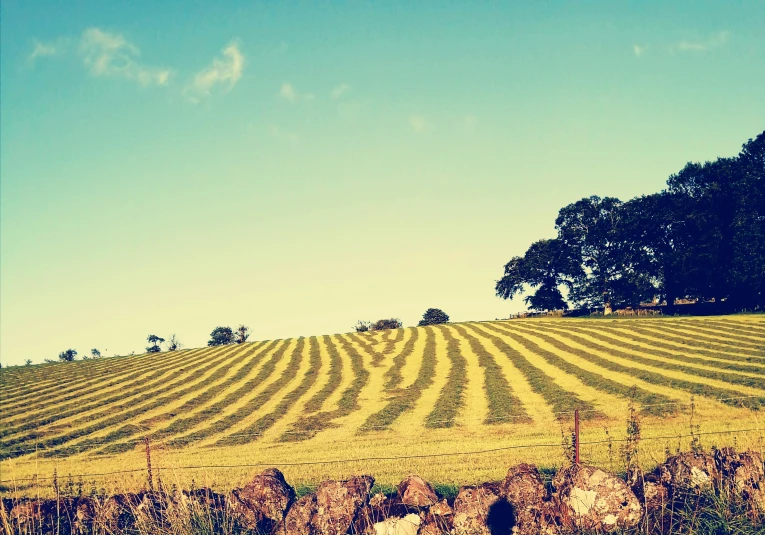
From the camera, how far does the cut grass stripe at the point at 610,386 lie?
20.8 meters

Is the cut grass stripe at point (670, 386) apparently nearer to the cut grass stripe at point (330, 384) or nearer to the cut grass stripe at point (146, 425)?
the cut grass stripe at point (330, 384)

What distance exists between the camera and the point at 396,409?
84.7 feet

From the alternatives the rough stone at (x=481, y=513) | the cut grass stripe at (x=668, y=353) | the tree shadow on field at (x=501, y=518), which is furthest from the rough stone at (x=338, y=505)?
the cut grass stripe at (x=668, y=353)

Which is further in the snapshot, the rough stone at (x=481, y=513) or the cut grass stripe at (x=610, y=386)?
the cut grass stripe at (x=610, y=386)

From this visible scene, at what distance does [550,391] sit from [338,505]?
64.6ft

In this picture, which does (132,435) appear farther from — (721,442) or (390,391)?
(721,442)

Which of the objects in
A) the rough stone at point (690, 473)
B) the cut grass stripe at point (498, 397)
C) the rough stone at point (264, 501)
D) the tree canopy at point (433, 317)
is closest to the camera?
the rough stone at point (690, 473)

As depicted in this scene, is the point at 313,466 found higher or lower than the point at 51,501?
lower

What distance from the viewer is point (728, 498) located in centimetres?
815

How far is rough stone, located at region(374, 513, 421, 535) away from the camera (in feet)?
27.4

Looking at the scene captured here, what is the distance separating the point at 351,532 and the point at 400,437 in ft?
39.4

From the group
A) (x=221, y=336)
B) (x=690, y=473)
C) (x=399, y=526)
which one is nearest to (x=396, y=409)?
(x=399, y=526)

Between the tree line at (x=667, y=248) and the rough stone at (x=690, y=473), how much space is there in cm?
5441

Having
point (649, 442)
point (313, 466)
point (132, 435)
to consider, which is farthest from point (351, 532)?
point (132, 435)
